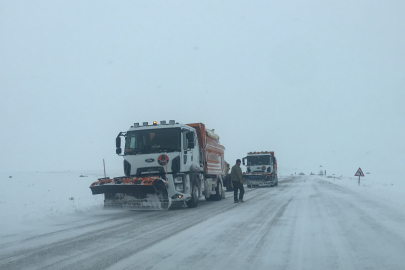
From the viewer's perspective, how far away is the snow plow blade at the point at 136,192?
497 inches

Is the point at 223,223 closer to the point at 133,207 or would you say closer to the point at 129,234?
the point at 129,234

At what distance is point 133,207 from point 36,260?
6.68m

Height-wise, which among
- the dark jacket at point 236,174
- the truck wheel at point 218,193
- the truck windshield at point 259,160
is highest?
the truck windshield at point 259,160

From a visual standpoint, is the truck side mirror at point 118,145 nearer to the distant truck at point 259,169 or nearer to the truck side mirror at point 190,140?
the truck side mirror at point 190,140

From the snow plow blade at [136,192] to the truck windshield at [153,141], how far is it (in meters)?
1.29

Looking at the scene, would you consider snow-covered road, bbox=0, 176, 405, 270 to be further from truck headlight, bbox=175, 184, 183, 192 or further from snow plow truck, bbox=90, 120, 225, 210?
truck headlight, bbox=175, 184, 183, 192

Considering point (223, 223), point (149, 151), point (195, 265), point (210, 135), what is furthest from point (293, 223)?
point (210, 135)

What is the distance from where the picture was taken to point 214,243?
7266 millimetres

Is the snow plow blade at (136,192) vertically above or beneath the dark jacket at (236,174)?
beneath

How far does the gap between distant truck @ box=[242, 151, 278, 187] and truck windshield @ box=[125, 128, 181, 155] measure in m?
19.4

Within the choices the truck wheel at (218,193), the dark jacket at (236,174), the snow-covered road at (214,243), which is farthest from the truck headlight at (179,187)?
the truck wheel at (218,193)

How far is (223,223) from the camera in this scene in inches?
391

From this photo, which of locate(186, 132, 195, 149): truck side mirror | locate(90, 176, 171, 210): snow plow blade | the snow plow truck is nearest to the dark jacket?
the snow plow truck

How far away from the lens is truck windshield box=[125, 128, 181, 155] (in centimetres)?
1385
